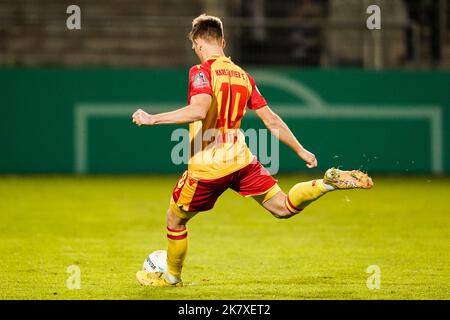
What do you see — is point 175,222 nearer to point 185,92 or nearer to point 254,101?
point 254,101

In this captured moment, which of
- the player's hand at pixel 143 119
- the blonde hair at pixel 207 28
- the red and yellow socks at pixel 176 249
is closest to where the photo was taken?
the player's hand at pixel 143 119

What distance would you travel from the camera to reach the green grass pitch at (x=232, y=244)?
7566mm

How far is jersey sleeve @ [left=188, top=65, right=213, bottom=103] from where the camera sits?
718 centimetres

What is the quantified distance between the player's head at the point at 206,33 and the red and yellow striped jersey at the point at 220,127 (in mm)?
113

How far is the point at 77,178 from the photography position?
17.7 metres

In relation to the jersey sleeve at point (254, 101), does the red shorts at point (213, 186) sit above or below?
below

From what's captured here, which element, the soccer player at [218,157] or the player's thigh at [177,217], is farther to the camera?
the player's thigh at [177,217]

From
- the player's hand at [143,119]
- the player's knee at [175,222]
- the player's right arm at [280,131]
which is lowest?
the player's knee at [175,222]

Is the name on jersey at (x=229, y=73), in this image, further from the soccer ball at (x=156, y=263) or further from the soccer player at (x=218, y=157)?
the soccer ball at (x=156, y=263)

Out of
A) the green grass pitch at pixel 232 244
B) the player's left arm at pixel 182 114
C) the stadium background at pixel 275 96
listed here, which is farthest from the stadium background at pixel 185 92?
the player's left arm at pixel 182 114

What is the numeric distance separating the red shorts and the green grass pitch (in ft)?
2.20

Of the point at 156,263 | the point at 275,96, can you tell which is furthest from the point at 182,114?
the point at 275,96

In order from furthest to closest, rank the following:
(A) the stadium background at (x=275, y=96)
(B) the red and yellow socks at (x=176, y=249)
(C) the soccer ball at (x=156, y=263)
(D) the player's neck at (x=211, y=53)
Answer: (A) the stadium background at (x=275, y=96) < (C) the soccer ball at (x=156, y=263) < (B) the red and yellow socks at (x=176, y=249) < (D) the player's neck at (x=211, y=53)

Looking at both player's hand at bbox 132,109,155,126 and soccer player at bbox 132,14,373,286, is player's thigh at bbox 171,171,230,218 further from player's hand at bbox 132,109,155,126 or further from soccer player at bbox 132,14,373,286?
player's hand at bbox 132,109,155,126
